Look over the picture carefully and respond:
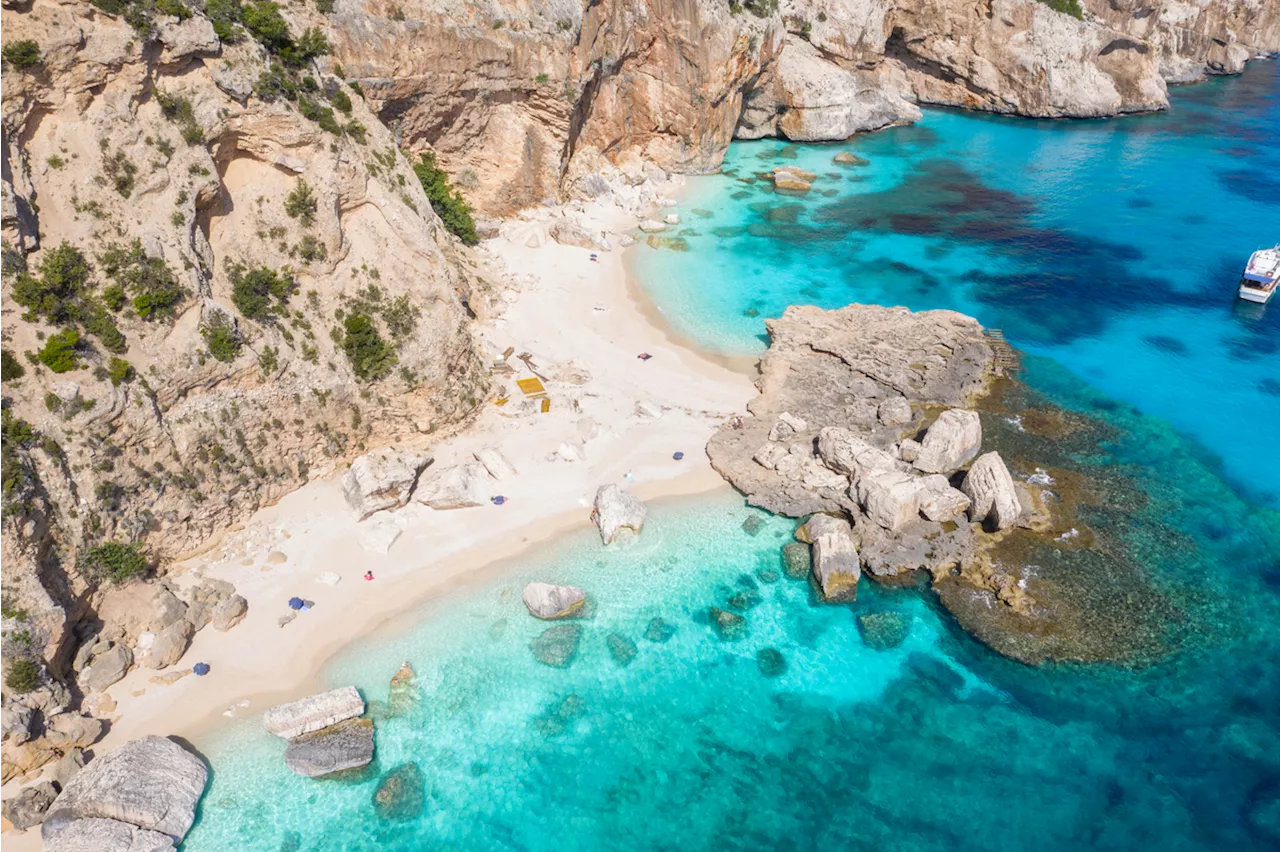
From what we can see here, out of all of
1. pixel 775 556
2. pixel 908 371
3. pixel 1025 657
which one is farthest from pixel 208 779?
pixel 908 371

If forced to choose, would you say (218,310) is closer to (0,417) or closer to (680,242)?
(0,417)

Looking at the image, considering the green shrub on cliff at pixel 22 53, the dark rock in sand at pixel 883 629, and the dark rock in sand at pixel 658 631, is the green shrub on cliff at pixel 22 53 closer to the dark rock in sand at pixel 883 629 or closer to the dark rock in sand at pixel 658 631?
the dark rock in sand at pixel 658 631

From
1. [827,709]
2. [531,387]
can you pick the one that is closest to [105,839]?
[827,709]

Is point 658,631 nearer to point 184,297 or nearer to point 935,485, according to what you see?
point 935,485

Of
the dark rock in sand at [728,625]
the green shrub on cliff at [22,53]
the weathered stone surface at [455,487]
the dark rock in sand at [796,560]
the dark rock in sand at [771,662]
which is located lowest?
the dark rock in sand at [771,662]

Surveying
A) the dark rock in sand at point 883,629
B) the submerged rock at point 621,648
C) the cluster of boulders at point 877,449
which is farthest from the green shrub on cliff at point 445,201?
the dark rock in sand at point 883,629

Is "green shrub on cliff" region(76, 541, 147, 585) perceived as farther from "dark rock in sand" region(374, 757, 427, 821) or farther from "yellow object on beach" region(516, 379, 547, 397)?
"yellow object on beach" region(516, 379, 547, 397)
